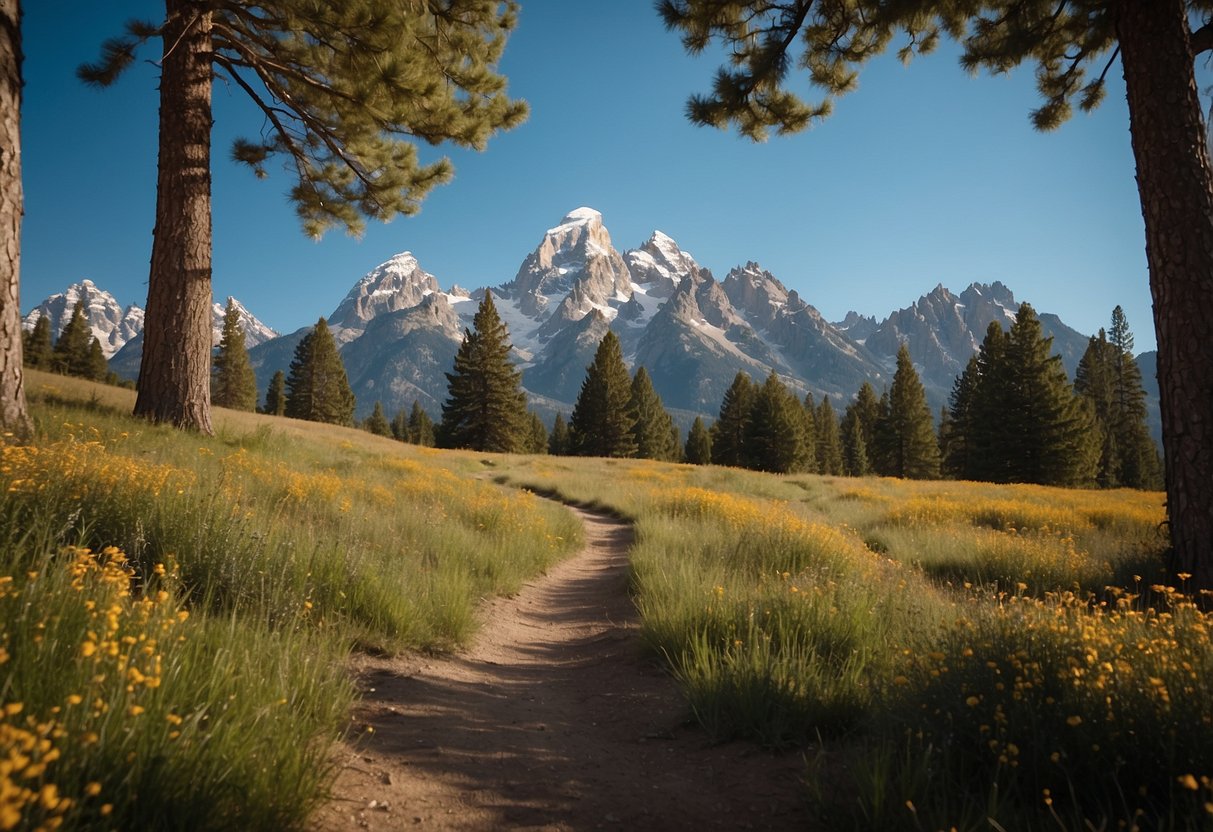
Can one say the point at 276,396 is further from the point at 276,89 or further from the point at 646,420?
the point at 276,89

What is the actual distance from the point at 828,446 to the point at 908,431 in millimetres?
12615

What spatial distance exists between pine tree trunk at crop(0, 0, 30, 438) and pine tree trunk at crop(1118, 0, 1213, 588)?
11.0 metres

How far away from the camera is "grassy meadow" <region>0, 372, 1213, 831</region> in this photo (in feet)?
5.90

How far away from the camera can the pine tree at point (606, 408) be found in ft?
165

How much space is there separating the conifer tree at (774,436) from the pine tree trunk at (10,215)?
158 feet

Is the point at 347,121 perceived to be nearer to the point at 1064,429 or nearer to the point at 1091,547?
the point at 1091,547

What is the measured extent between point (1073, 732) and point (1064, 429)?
42.4 meters

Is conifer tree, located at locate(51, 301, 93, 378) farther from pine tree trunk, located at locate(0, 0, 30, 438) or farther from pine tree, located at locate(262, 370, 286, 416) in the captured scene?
pine tree trunk, located at locate(0, 0, 30, 438)

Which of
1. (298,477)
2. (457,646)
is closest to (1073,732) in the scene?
(457,646)

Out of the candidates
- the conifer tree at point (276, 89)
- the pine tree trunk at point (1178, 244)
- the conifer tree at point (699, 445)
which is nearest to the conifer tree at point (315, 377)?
the conifer tree at point (699, 445)

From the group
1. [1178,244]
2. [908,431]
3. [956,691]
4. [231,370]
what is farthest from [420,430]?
[956,691]

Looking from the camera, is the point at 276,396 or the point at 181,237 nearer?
the point at 181,237

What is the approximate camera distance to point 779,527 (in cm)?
786

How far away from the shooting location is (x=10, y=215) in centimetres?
575
